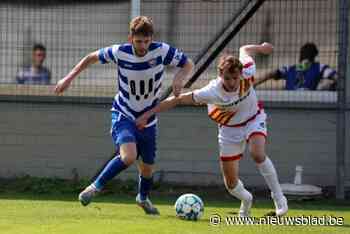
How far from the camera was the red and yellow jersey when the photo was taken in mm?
10062

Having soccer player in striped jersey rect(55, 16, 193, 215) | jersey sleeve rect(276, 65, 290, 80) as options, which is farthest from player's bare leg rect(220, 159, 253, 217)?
jersey sleeve rect(276, 65, 290, 80)

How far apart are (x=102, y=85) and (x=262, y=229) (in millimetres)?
5551

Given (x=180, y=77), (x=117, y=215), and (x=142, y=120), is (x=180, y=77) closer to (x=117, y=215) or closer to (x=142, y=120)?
(x=142, y=120)

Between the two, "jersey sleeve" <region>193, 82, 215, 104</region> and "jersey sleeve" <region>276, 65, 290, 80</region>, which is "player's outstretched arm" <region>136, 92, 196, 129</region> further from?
"jersey sleeve" <region>276, 65, 290, 80</region>

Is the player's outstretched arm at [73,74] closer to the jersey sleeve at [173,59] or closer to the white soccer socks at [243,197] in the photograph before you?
the jersey sleeve at [173,59]

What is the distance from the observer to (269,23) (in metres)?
14.2

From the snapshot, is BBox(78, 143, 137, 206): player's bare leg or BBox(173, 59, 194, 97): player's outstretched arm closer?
BBox(173, 59, 194, 97): player's outstretched arm

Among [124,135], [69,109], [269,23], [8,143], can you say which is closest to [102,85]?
[69,109]

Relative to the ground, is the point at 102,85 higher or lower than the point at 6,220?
higher

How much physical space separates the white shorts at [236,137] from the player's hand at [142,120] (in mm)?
779

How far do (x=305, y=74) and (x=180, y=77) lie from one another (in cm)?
415

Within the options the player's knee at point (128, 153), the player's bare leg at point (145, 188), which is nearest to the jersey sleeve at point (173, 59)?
the player's knee at point (128, 153)

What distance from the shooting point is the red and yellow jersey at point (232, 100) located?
33.0 ft

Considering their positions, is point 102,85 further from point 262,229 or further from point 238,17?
point 262,229
